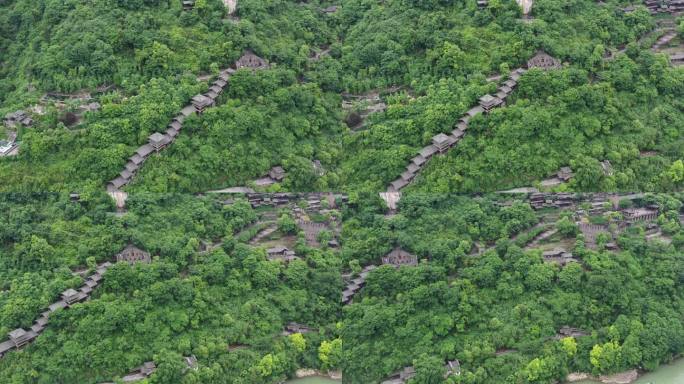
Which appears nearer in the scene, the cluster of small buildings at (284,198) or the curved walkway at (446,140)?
the cluster of small buildings at (284,198)

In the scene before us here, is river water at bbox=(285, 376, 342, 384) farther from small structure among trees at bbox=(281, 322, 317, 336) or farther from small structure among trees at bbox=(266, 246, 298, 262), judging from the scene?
small structure among trees at bbox=(266, 246, 298, 262)

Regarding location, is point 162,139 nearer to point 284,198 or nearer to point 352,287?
point 284,198

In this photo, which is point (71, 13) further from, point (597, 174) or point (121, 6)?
point (597, 174)

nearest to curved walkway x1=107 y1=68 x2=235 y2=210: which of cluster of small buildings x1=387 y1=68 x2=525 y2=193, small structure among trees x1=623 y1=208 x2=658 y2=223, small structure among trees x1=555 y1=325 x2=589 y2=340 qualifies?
cluster of small buildings x1=387 y1=68 x2=525 y2=193

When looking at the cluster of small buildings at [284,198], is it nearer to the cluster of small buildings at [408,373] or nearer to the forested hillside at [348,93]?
the forested hillside at [348,93]

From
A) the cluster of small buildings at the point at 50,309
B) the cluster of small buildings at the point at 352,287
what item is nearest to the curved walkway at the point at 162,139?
the cluster of small buildings at the point at 50,309

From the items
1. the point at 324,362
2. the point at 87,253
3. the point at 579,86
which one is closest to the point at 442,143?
the point at 579,86
